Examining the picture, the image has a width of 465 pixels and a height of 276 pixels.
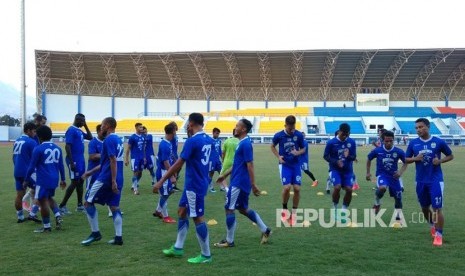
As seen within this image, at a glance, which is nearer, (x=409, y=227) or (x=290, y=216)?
(x=409, y=227)

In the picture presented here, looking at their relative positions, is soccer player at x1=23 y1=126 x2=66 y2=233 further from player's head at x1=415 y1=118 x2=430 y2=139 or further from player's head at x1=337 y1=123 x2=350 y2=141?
player's head at x1=415 y1=118 x2=430 y2=139

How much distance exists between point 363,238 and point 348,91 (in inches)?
2481

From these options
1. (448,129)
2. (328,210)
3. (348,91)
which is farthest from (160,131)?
Answer: (328,210)

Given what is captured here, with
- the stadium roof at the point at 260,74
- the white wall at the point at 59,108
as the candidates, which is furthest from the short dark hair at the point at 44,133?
the white wall at the point at 59,108

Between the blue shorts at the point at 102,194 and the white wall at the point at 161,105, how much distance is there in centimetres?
6202

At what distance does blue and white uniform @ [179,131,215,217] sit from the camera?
609 cm

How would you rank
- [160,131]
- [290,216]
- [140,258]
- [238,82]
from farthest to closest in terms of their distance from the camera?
[238,82] < [160,131] < [290,216] < [140,258]

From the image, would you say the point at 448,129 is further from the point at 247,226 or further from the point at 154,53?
the point at 247,226

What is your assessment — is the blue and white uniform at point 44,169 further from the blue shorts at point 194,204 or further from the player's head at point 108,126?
the blue shorts at point 194,204

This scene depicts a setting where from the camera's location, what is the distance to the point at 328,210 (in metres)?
10.4

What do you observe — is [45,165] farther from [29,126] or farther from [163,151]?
[163,151]

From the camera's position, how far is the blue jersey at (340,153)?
29.8ft

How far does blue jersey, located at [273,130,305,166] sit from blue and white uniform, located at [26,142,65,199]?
4.15 meters

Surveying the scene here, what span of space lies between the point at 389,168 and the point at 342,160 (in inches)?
36.0
